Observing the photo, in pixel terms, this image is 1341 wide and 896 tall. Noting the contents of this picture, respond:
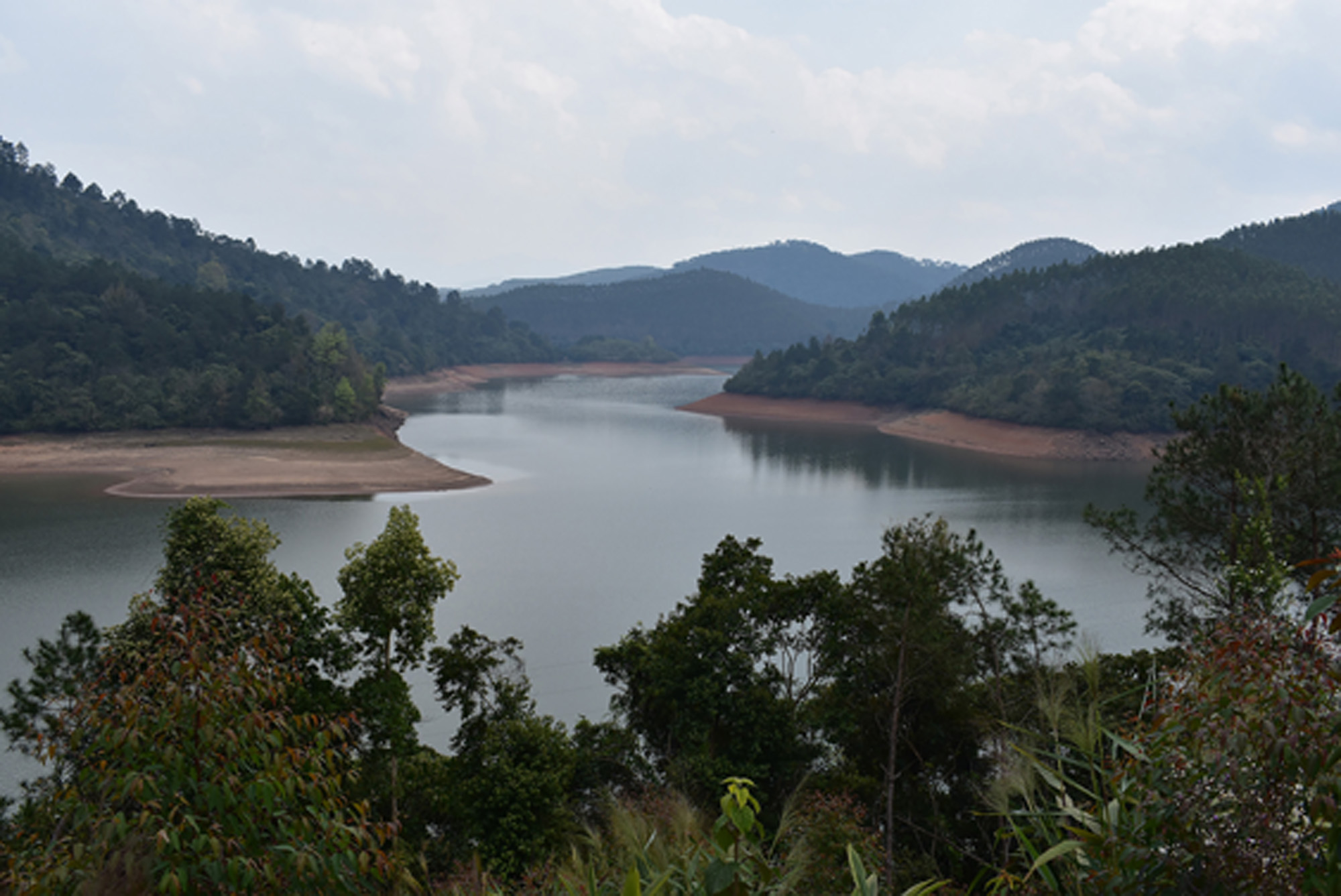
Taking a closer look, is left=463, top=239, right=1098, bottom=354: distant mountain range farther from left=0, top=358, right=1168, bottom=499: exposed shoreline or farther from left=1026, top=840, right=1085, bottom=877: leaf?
left=1026, top=840, right=1085, bottom=877: leaf

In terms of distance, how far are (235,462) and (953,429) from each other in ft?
118

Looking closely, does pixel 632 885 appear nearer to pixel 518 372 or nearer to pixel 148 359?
pixel 148 359

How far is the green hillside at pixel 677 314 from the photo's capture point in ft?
472

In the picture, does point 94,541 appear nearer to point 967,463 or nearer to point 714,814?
point 714,814

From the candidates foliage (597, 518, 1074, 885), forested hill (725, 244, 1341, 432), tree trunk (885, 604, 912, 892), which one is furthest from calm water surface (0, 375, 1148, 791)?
forested hill (725, 244, 1341, 432)

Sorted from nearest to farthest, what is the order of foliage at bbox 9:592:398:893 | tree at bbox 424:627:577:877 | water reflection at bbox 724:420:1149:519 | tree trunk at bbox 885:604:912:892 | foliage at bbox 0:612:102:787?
foliage at bbox 9:592:398:893, foliage at bbox 0:612:102:787, tree at bbox 424:627:577:877, tree trunk at bbox 885:604:912:892, water reflection at bbox 724:420:1149:519

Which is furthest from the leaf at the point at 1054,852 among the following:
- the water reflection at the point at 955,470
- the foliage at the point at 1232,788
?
the water reflection at the point at 955,470

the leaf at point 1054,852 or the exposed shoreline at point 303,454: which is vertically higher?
the leaf at point 1054,852

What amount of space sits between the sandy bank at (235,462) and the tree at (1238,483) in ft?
82.9

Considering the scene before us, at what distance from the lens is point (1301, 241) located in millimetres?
76250

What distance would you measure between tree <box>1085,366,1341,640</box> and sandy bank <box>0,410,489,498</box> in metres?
25.3

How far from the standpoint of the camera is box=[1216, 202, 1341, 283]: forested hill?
74625 mm

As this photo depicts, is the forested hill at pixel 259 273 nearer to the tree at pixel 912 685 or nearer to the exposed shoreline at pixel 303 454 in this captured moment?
the exposed shoreline at pixel 303 454

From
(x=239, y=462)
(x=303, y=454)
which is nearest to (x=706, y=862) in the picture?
(x=239, y=462)
